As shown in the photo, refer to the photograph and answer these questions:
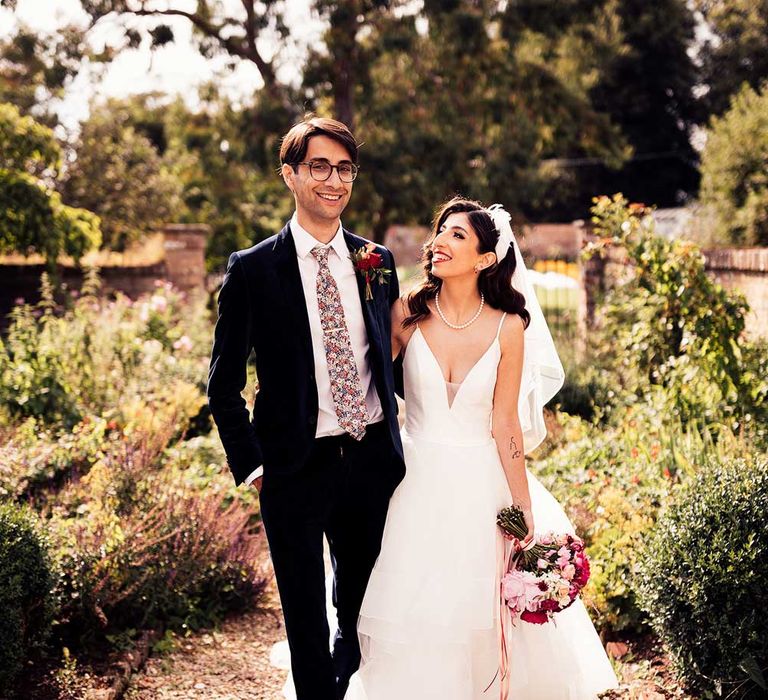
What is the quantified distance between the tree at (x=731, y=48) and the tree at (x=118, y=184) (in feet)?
65.9

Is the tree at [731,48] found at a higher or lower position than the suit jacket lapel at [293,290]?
higher

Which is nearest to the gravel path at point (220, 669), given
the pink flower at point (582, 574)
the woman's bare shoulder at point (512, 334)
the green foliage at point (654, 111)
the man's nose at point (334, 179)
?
the pink flower at point (582, 574)

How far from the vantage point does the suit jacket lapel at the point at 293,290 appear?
303cm

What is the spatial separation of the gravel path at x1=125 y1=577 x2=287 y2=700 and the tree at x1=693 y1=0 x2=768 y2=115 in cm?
2849

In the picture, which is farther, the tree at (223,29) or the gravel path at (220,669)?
the tree at (223,29)

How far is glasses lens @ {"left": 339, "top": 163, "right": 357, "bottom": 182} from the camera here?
10.1ft

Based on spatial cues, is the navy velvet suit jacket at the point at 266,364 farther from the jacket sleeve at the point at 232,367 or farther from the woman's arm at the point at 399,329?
the woman's arm at the point at 399,329

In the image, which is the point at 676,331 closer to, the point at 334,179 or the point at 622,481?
the point at 622,481

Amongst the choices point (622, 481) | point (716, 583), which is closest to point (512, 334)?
point (716, 583)

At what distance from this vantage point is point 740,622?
125 inches

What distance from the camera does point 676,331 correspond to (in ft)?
21.8

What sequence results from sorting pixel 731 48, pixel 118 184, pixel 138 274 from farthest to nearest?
pixel 731 48
pixel 118 184
pixel 138 274

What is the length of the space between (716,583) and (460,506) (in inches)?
39.6

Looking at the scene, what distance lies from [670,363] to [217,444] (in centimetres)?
347
